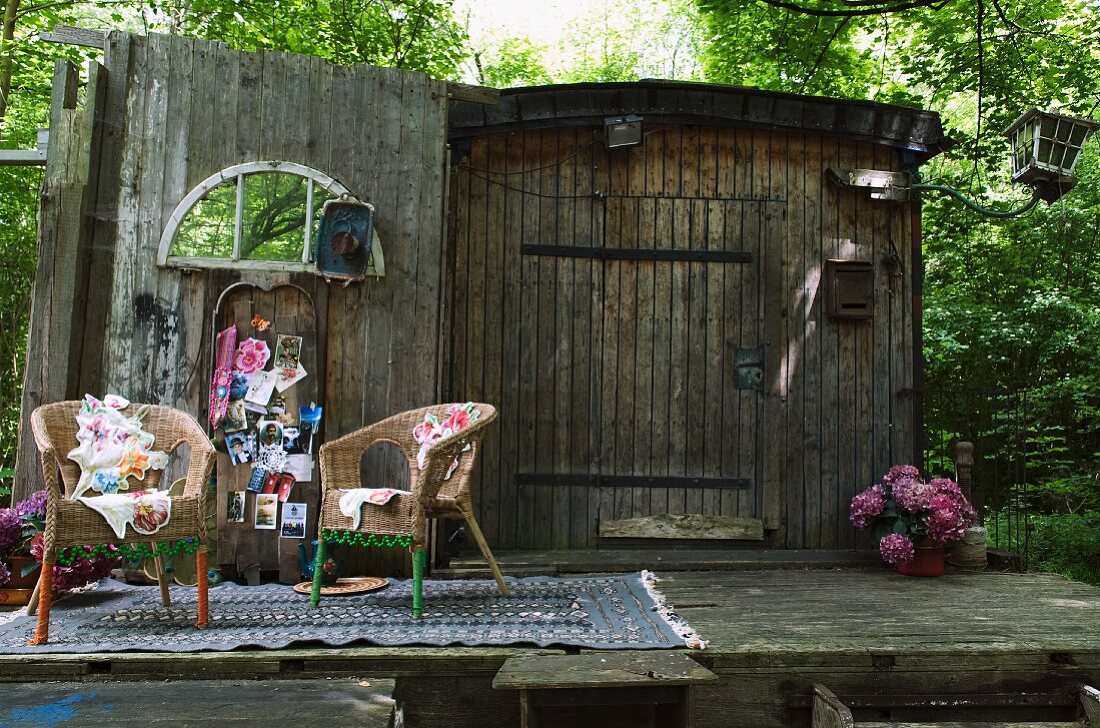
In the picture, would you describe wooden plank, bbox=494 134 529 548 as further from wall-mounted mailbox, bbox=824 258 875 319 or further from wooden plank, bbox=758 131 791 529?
wall-mounted mailbox, bbox=824 258 875 319

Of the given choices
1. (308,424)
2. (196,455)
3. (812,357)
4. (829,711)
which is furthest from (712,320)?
(196,455)

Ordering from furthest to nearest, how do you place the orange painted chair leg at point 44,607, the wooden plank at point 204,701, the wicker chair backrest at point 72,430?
1. the wicker chair backrest at point 72,430
2. the orange painted chair leg at point 44,607
3. the wooden plank at point 204,701

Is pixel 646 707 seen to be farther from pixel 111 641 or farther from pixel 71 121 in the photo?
pixel 71 121

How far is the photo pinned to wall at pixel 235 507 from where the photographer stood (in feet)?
12.1

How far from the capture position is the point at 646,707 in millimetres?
2617

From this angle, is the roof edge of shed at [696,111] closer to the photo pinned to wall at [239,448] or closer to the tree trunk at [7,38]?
the photo pinned to wall at [239,448]

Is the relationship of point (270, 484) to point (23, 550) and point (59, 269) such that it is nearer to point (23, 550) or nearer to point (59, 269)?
point (23, 550)

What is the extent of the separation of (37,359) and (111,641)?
1.60m

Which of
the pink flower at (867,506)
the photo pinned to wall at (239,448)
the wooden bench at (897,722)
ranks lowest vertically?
the wooden bench at (897,722)

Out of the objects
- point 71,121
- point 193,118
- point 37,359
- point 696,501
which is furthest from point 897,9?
point 37,359

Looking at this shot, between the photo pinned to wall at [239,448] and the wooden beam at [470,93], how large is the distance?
191cm

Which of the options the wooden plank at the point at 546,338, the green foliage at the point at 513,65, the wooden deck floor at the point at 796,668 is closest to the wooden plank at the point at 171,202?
the wooden deck floor at the point at 796,668

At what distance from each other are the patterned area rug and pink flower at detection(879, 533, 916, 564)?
1279mm

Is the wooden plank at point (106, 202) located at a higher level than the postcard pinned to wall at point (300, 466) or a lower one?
higher
